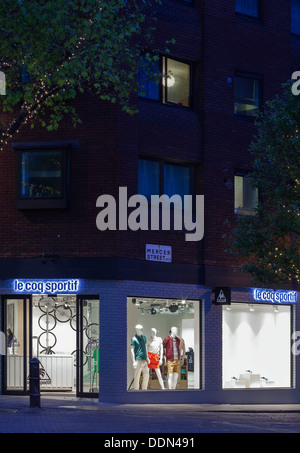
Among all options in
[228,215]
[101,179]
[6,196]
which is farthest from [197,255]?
[6,196]

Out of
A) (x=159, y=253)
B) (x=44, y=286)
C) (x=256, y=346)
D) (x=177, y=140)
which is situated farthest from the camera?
(x=256, y=346)

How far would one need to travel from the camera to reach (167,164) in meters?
27.1

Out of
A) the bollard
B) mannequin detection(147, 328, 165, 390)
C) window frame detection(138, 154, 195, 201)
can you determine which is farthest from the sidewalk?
window frame detection(138, 154, 195, 201)

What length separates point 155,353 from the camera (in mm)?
26625

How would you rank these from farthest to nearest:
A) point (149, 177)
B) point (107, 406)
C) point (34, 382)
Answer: point (149, 177) → point (107, 406) → point (34, 382)

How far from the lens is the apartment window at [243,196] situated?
94.0ft

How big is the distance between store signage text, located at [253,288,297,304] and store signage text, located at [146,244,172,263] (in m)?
3.62

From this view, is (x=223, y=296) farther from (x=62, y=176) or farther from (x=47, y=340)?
(x=62, y=176)

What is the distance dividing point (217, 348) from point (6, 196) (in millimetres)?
7428

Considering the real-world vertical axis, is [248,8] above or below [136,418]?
above

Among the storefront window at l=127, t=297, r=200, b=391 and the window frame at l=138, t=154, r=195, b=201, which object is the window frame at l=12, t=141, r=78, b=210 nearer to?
the window frame at l=138, t=154, r=195, b=201

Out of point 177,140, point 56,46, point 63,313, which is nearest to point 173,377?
point 63,313

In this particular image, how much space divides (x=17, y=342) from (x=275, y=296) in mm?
8204

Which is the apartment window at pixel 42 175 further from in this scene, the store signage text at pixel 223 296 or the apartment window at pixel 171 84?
the store signage text at pixel 223 296
